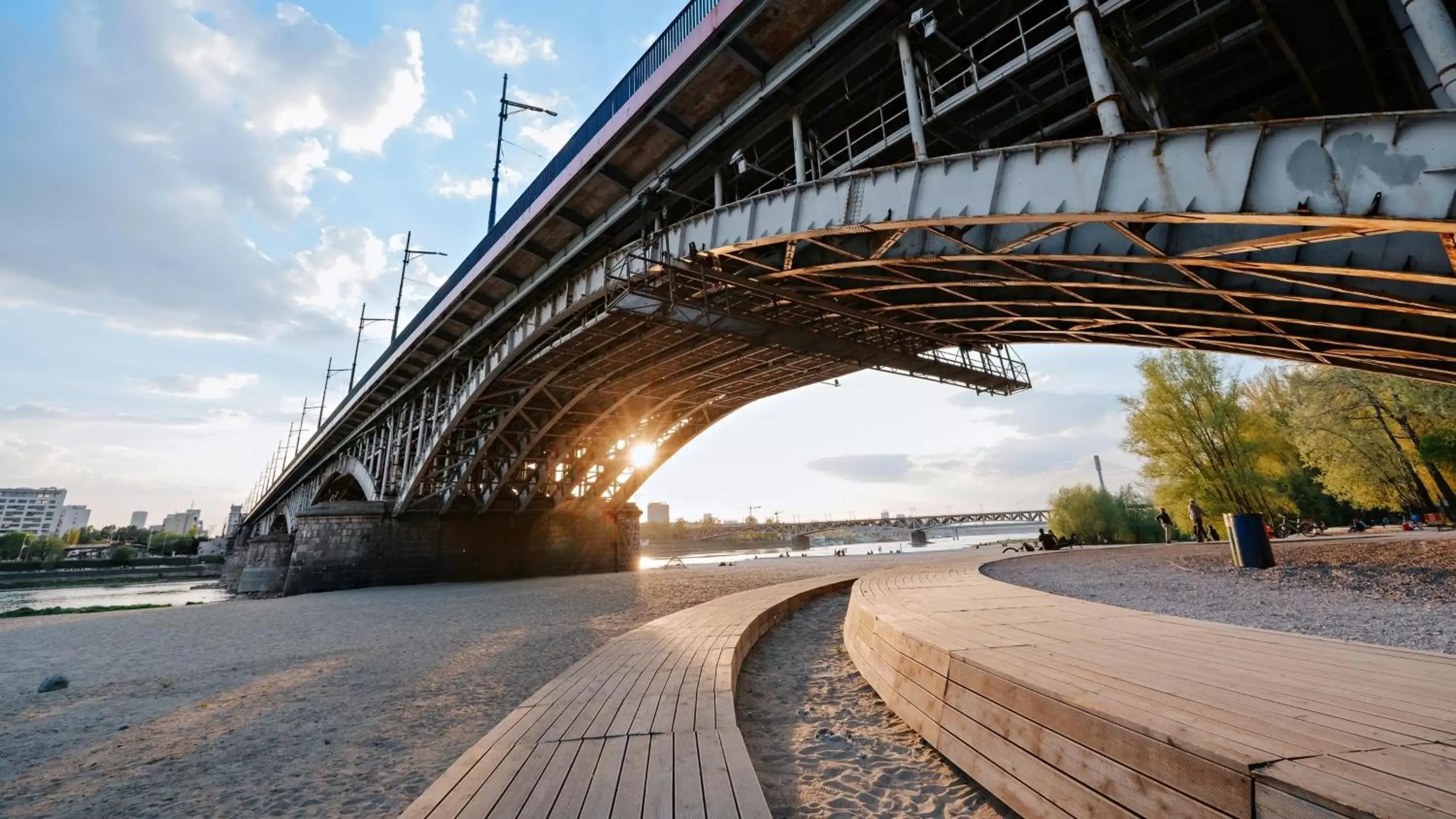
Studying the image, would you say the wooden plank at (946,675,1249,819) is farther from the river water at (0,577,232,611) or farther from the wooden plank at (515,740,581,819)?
the river water at (0,577,232,611)

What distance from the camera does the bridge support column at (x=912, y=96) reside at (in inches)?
350

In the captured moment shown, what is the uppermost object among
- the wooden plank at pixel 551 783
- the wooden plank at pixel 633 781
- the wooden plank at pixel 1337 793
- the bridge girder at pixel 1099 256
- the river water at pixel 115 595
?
the bridge girder at pixel 1099 256

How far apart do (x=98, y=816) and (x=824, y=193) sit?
11.0 metres

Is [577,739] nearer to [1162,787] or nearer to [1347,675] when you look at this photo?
[1162,787]

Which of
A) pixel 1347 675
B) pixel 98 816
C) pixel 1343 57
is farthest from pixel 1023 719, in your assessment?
pixel 1343 57

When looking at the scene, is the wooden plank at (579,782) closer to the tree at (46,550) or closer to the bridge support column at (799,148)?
the bridge support column at (799,148)

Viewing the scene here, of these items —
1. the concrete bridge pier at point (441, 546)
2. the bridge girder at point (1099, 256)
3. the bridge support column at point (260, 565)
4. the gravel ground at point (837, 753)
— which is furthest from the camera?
the bridge support column at point (260, 565)

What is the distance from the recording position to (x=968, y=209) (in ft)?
27.4

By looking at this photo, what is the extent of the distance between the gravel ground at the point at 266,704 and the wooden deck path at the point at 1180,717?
12.6 feet

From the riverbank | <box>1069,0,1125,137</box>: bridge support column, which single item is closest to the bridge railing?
<box>1069,0,1125,137</box>: bridge support column

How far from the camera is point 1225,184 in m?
6.30

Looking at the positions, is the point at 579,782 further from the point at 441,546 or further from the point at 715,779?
the point at 441,546

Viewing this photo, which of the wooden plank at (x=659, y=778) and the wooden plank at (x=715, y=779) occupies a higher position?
the wooden plank at (x=715, y=779)

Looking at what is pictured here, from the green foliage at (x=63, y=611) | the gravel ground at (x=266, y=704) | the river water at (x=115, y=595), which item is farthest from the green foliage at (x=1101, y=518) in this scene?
the river water at (x=115, y=595)
